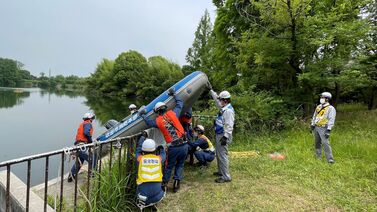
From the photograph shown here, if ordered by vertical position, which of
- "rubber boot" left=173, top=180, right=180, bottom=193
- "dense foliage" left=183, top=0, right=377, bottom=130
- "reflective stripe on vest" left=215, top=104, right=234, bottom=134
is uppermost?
"dense foliage" left=183, top=0, right=377, bottom=130

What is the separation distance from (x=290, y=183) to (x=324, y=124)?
184 cm

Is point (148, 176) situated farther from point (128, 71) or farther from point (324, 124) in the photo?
point (128, 71)

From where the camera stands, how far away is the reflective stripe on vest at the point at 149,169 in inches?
125

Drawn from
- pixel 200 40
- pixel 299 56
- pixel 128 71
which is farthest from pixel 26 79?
pixel 299 56

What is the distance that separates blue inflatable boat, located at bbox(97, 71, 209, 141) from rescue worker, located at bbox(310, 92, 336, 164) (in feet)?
7.87

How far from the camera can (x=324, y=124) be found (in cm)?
549

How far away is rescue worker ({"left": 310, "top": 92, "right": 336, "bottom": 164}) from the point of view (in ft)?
17.6

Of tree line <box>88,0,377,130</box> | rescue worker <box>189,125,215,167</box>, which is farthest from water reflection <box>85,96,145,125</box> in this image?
rescue worker <box>189,125,215,167</box>

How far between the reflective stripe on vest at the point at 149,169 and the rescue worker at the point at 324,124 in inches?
148

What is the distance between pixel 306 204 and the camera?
357 centimetres

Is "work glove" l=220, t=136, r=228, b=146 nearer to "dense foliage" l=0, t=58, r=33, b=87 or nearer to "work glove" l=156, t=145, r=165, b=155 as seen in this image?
"work glove" l=156, t=145, r=165, b=155

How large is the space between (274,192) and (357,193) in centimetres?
118

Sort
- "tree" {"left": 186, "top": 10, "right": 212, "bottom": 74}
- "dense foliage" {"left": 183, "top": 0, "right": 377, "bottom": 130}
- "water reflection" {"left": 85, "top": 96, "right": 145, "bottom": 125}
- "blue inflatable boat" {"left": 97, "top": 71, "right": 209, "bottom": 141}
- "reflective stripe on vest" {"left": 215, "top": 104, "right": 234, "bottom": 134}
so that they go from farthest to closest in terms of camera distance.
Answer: "tree" {"left": 186, "top": 10, "right": 212, "bottom": 74} < "water reflection" {"left": 85, "top": 96, "right": 145, "bottom": 125} < "dense foliage" {"left": 183, "top": 0, "right": 377, "bottom": 130} < "blue inflatable boat" {"left": 97, "top": 71, "right": 209, "bottom": 141} < "reflective stripe on vest" {"left": 215, "top": 104, "right": 234, "bottom": 134}

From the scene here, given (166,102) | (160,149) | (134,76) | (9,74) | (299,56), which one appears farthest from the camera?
(9,74)
